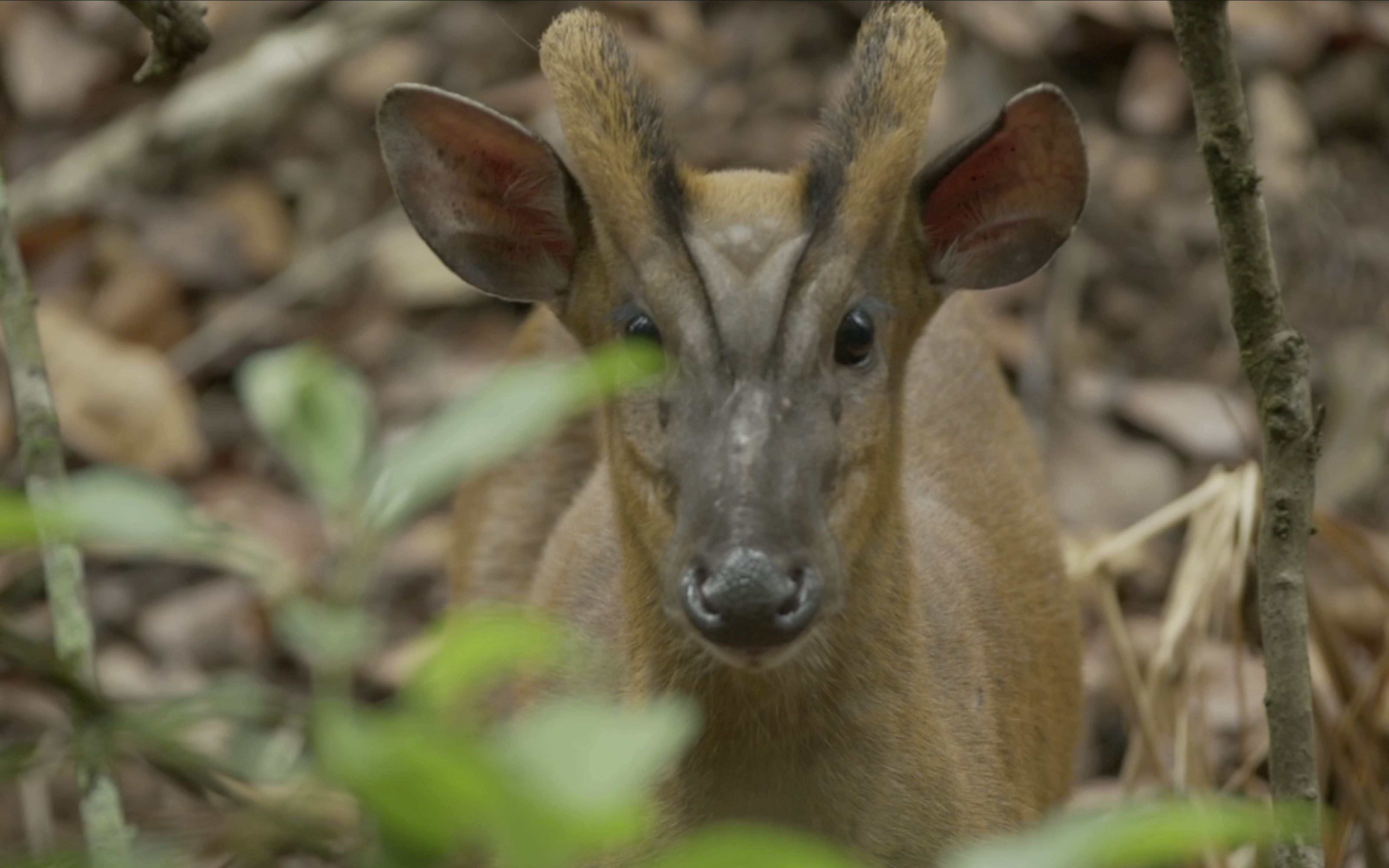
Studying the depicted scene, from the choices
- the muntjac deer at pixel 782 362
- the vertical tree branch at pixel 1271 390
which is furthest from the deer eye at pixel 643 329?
the vertical tree branch at pixel 1271 390

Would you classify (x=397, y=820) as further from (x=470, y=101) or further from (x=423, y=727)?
(x=470, y=101)

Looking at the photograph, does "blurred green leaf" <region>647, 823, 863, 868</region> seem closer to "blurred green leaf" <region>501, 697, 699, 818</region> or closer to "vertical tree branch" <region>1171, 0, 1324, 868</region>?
"blurred green leaf" <region>501, 697, 699, 818</region>

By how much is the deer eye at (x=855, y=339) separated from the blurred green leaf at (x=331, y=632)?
2.36m

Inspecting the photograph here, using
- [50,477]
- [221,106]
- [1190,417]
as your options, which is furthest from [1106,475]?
[50,477]

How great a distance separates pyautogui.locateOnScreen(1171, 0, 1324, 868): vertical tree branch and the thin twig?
1656 mm

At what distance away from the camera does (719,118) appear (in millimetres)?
8727

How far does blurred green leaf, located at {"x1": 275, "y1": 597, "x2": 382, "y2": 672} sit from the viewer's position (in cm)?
138

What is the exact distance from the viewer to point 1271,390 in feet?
11.3

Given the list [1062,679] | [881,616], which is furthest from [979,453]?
[881,616]

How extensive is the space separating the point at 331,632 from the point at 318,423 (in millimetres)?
175

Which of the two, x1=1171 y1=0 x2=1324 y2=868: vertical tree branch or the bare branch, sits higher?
x1=1171 y1=0 x2=1324 y2=868: vertical tree branch

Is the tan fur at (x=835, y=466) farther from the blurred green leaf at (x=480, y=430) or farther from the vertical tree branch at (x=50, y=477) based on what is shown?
the blurred green leaf at (x=480, y=430)

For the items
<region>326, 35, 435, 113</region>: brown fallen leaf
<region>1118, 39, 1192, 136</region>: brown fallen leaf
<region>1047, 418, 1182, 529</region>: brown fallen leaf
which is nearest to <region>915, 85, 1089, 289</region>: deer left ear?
<region>1047, 418, 1182, 529</region>: brown fallen leaf

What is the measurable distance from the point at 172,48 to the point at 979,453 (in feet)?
9.11
